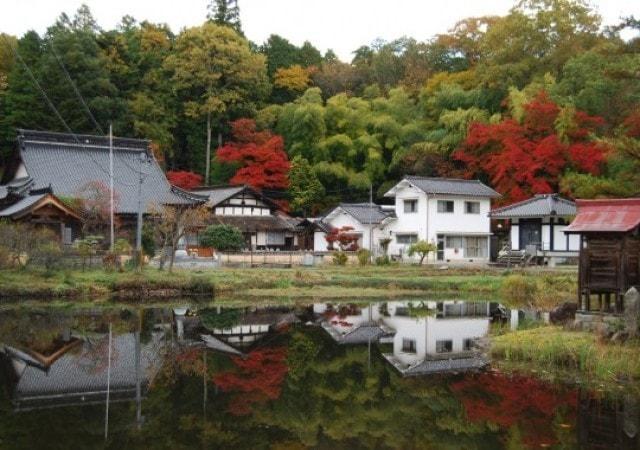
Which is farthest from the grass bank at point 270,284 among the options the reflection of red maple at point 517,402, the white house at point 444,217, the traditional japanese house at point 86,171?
the reflection of red maple at point 517,402

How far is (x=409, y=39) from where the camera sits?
221 ft

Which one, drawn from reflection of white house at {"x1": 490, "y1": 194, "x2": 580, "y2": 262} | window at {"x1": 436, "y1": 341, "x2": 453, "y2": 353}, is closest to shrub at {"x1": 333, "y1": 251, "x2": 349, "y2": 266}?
Result: reflection of white house at {"x1": 490, "y1": 194, "x2": 580, "y2": 262}

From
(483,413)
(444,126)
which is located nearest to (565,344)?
(483,413)

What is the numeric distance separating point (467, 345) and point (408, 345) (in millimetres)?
1489

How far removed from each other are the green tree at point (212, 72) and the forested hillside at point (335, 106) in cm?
12

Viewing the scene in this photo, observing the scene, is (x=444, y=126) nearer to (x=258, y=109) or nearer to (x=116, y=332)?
(x=258, y=109)

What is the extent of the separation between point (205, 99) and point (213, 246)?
2118 centimetres

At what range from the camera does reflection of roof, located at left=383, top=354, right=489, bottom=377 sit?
13.9 meters

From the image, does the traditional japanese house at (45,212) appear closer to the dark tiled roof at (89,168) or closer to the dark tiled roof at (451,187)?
→ the dark tiled roof at (89,168)

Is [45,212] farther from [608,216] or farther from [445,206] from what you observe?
[608,216]

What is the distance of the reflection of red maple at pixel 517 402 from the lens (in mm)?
9867

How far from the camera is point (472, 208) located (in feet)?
144

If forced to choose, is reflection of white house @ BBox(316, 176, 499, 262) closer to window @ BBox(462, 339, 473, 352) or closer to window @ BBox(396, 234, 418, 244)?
window @ BBox(396, 234, 418, 244)

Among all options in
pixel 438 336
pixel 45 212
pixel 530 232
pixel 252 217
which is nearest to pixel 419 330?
pixel 438 336
